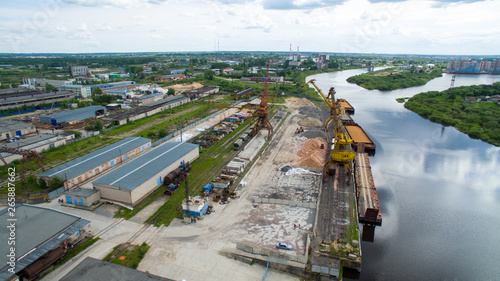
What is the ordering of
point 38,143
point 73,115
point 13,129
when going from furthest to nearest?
point 73,115 < point 13,129 < point 38,143

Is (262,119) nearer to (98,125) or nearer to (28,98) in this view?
(98,125)

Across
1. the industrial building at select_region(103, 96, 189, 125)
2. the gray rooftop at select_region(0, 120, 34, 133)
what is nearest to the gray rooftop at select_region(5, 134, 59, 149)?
the gray rooftop at select_region(0, 120, 34, 133)

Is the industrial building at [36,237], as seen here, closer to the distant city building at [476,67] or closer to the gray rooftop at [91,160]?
the gray rooftop at [91,160]

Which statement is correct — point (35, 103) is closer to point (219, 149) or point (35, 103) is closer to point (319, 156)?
point (219, 149)

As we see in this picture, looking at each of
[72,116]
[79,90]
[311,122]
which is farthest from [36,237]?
[79,90]

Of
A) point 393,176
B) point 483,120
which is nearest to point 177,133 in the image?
point 393,176

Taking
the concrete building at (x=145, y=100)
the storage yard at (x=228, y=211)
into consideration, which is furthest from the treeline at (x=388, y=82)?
the storage yard at (x=228, y=211)

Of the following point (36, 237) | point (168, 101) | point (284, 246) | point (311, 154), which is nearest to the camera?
point (36, 237)

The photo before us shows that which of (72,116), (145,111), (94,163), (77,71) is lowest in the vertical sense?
(94,163)
